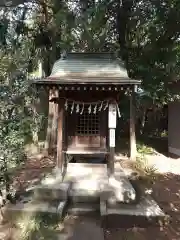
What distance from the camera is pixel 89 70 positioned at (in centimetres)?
883

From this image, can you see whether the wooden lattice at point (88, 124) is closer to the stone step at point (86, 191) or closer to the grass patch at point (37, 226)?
the stone step at point (86, 191)

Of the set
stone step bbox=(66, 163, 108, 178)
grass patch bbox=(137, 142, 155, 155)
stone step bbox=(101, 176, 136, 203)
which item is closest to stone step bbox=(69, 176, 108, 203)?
stone step bbox=(101, 176, 136, 203)

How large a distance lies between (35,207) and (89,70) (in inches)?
171

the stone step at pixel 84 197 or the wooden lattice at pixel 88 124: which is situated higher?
the wooden lattice at pixel 88 124

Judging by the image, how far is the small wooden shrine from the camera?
7.80 metres

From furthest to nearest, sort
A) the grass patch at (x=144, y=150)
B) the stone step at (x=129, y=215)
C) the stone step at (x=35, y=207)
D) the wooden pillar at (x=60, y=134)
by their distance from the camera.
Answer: the grass patch at (x=144, y=150)
the wooden pillar at (x=60, y=134)
the stone step at (x=35, y=207)
the stone step at (x=129, y=215)

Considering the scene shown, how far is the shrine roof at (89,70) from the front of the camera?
7625 millimetres

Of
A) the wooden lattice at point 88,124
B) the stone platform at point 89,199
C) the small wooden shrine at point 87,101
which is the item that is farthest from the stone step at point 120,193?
the wooden lattice at point 88,124

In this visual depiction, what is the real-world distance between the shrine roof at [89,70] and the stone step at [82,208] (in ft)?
10.6

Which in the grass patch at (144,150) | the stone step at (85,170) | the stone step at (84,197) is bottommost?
the grass patch at (144,150)

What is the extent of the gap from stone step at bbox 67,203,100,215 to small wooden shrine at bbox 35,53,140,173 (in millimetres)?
1273

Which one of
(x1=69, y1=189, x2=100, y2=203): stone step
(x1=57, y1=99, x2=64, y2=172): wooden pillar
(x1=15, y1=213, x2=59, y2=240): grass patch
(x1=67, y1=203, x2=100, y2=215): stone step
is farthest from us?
(x1=57, y1=99, x2=64, y2=172): wooden pillar

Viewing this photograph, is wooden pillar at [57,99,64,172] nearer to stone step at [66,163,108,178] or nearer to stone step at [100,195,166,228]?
stone step at [66,163,108,178]

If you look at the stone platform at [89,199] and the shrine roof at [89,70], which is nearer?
the stone platform at [89,199]
